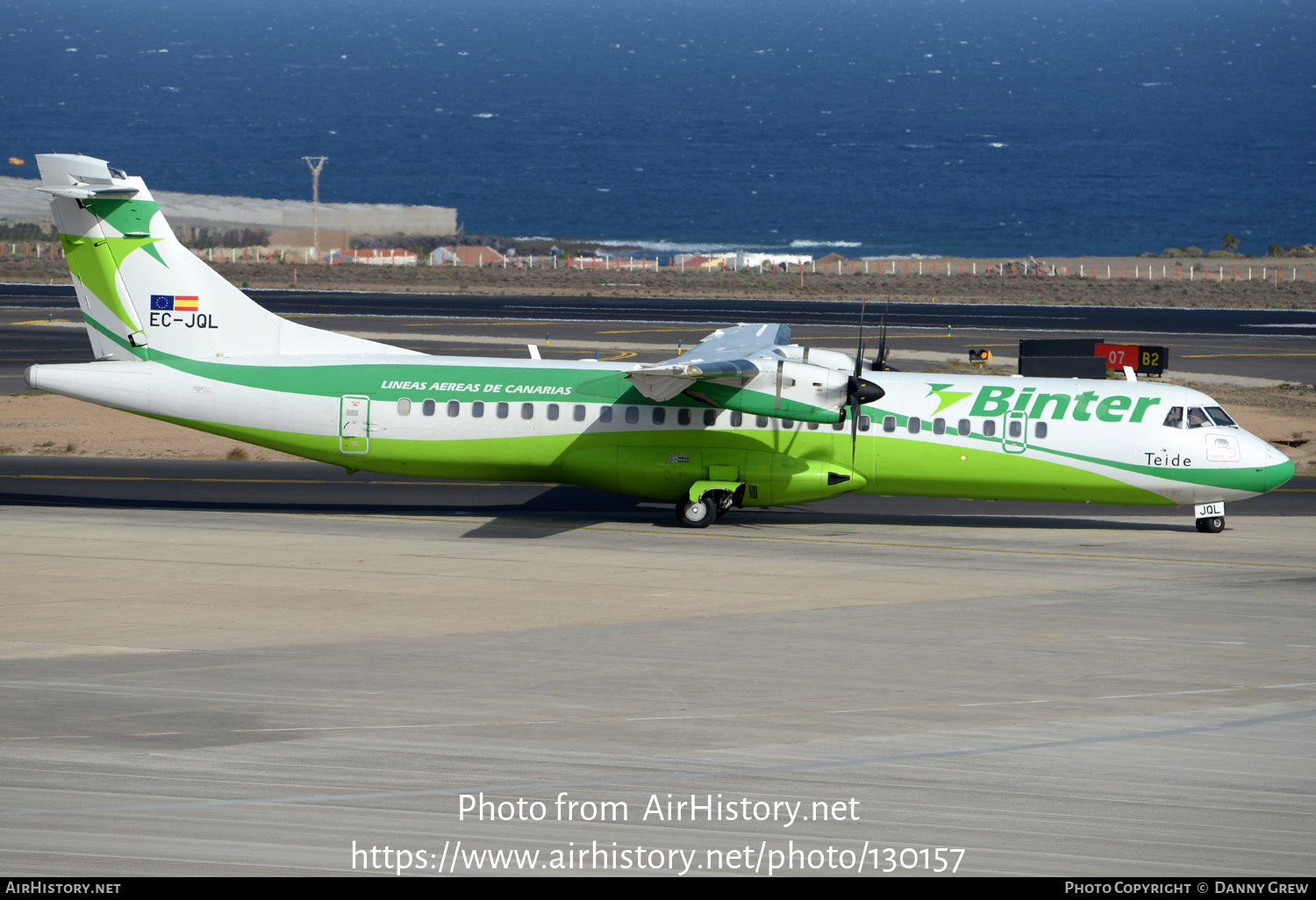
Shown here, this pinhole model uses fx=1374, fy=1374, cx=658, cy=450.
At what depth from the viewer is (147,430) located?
42219 mm

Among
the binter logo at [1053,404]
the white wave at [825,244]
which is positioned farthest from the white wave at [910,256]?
the binter logo at [1053,404]

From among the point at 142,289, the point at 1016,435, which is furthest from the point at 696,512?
the point at 142,289

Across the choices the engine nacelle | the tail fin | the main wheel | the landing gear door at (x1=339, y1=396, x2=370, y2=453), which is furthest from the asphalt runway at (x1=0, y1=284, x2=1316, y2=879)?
the tail fin

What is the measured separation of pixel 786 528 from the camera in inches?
1177

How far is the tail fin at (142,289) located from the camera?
29.1 meters

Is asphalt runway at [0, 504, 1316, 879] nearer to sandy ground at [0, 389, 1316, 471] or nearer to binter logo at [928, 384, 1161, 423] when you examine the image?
binter logo at [928, 384, 1161, 423]

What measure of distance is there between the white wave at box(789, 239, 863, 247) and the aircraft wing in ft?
417

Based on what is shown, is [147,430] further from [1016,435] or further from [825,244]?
[825,244]

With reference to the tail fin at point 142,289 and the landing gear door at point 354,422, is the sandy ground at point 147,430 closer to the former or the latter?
the tail fin at point 142,289

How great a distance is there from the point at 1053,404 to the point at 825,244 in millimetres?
130681

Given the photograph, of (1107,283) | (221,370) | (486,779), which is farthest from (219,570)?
(1107,283)

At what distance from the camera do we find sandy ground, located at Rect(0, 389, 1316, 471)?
126ft

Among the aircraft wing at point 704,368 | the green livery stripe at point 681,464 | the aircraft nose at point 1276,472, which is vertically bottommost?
the green livery stripe at point 681,464

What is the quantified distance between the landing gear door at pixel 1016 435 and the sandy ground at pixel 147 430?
1264 centimetres
